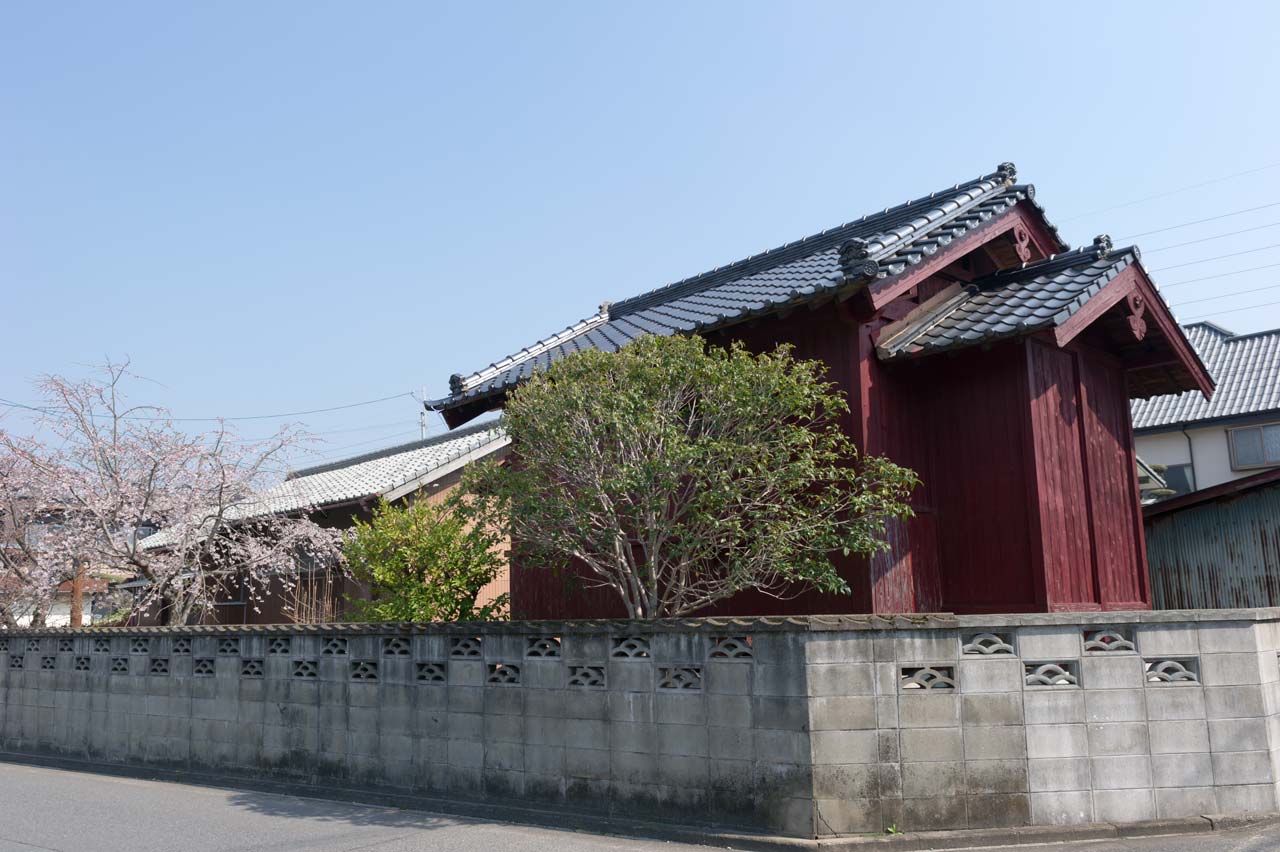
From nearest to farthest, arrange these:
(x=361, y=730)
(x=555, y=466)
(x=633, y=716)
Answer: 1. (x=633, y=716)
2. (x=555, y=466)
3. (x=361, y=730)

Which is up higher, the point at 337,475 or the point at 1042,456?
the point at 337,475

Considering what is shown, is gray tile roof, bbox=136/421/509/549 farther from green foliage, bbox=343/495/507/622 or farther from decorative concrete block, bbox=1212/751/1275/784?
decorative concrete block, bbox=1212/751/1275/784

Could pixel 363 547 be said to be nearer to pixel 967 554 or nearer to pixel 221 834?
pixel 221 834

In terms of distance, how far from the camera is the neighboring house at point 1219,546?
46.7ft

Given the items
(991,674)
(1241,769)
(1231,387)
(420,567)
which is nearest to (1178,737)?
(1241,769)

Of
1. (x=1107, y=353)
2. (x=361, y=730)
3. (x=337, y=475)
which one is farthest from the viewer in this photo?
(x=337, y=475)

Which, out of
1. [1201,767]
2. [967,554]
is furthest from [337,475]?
[1201,767]

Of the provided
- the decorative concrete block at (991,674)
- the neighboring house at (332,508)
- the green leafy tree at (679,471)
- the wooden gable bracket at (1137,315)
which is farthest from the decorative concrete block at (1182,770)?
the neighboring house at (332,508)

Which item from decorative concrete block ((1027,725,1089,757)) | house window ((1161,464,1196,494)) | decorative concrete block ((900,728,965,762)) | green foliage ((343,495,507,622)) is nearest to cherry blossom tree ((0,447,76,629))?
green foliage ((343,495,507,622))

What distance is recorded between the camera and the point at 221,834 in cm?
806

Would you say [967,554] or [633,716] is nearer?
[633,716]

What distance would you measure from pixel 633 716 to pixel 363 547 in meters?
6.20

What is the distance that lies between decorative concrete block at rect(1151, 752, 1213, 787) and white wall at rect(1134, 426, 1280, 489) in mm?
20198

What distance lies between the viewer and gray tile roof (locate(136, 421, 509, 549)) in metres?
18.1
